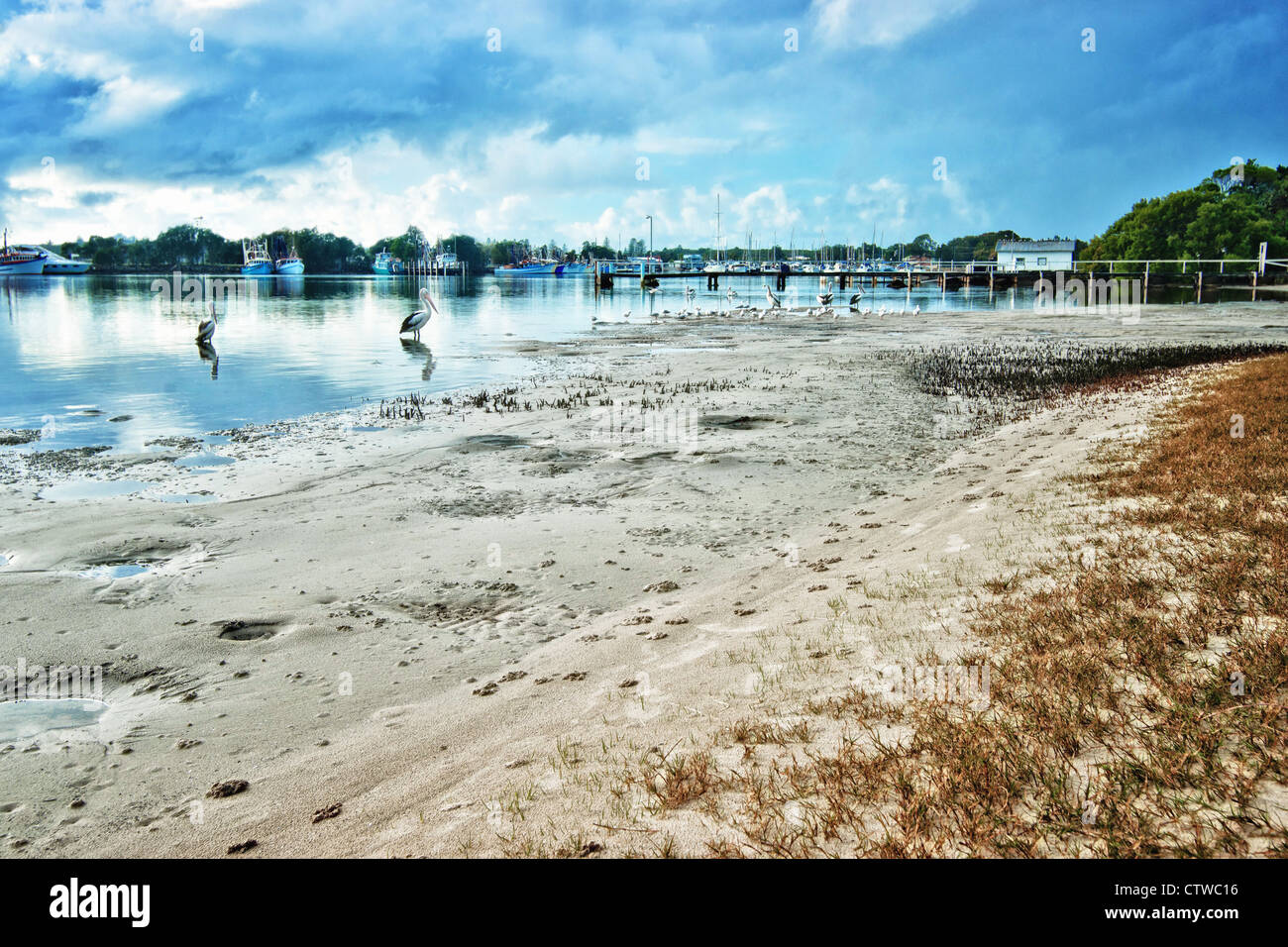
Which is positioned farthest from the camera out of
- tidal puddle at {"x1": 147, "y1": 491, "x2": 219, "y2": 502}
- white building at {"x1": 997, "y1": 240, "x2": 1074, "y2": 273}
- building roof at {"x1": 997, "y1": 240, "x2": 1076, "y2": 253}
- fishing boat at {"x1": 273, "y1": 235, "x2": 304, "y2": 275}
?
fishing boat at {"x1": 273, "y1": 235, "x2": 304, "y2": 275}

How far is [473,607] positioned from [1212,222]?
124 metres

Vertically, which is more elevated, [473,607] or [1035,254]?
[1035,254]

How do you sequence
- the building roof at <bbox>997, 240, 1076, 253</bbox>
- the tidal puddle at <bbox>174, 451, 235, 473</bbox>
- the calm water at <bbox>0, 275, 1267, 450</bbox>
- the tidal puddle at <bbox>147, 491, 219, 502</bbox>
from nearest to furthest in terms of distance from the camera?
the tidal puddle at <bbox>147, 491, 219, 502</bbox> → the tidal puddle at <bbox>174, 451, 235, 473</bbox> → the calm water at <bbox>0, 275, 1267, 450</bbox> → the building roof at <bbox>997, 240, 1076, 253</bbox>

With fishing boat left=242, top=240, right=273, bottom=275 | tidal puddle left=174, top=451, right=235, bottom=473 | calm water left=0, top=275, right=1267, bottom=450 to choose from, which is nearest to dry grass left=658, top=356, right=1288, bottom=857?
tidal puddle left=174, top=451, right=235, bottom=473

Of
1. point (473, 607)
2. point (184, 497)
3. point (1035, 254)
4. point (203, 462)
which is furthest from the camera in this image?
point (1035, 254)

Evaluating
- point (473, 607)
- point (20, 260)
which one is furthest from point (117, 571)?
point (20, 260)

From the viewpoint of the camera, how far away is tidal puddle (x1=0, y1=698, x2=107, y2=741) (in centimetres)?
586

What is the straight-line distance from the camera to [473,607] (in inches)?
321

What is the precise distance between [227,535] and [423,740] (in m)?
6.12

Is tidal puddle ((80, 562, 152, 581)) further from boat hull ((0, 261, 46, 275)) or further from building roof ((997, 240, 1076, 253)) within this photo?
boat hull ((0, 261, 46, 275))

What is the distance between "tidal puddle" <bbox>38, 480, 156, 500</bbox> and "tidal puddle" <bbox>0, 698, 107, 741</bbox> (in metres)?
6.99

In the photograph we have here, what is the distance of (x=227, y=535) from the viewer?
33.8 feet

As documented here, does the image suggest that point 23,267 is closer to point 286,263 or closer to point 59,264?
point 59,264
